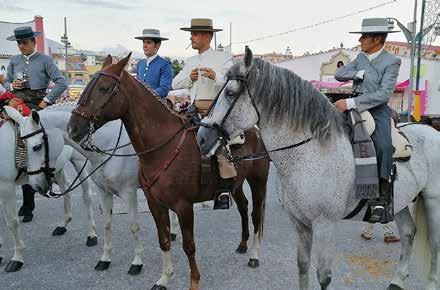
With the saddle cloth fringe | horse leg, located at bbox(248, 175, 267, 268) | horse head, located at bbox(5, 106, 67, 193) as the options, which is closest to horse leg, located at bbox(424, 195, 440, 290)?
the saddle cloth fringe

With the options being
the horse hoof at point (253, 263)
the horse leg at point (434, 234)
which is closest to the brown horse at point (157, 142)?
the horse hoof at point (253, 263)

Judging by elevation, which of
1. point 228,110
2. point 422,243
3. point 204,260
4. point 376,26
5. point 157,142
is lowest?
point 204,260

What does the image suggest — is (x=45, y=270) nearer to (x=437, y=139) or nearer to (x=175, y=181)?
(x=175, y=181)

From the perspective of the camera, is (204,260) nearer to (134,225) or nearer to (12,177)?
(134,225)

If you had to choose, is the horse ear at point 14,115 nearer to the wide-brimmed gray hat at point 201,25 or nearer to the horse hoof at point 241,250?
the wide-brimmed gray hat at point 201,25

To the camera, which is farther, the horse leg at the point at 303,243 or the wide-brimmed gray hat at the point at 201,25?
the wide-brimmed gray hat at the point at 201,25

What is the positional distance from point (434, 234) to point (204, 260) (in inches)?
100

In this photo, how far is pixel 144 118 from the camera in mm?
3441

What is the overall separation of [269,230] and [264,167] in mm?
1499

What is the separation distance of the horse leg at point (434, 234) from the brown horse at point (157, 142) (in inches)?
83.2

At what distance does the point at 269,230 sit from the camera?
5.44 m

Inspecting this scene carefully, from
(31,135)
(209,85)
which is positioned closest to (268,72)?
(209,85)

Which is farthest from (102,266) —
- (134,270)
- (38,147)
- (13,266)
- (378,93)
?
(378,93)

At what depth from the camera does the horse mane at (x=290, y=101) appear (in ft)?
8.05
